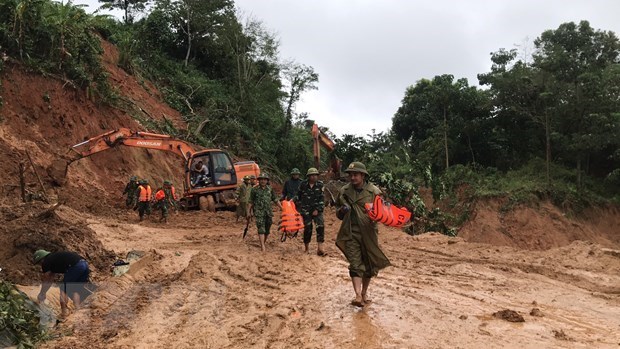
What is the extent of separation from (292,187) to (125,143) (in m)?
8.22

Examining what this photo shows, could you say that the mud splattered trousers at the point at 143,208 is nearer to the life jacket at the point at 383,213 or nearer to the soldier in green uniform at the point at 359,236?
the soldier in green uniform at the point at 359,236

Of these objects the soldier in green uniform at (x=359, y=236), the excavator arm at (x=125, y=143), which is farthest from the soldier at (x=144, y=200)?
the soldier in green uniform at (x=359, y=236)

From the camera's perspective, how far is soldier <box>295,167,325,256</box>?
10.7 meters

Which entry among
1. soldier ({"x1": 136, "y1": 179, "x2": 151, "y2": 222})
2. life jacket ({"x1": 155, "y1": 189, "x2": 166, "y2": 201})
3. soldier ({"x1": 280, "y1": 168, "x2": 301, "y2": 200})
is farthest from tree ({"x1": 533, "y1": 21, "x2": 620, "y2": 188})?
soldier ({"x1": 136, "y1": 179, "x2": 151, "y2": 222})

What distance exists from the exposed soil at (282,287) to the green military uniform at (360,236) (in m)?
0.49

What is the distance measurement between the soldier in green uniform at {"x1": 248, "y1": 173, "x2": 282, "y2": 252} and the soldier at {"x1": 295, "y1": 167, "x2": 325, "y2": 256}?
90 centimetres

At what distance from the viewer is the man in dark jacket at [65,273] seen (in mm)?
7414

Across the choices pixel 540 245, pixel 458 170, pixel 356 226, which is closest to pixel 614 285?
pixel 356 226

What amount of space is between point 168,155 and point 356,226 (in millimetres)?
19093

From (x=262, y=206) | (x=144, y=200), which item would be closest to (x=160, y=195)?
(x=144, y=200)

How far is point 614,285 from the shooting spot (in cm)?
881

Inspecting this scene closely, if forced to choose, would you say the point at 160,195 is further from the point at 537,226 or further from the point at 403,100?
the point at 403,100

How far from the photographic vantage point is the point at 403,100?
4069cm

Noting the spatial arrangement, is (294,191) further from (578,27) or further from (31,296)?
(578,27)
